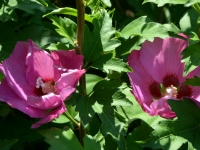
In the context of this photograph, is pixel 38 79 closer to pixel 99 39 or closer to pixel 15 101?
→ pixel 15 101

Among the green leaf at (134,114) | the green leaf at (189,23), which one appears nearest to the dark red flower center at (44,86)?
the green leaf at (134,114)

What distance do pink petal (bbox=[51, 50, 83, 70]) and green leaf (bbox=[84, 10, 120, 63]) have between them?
8cm

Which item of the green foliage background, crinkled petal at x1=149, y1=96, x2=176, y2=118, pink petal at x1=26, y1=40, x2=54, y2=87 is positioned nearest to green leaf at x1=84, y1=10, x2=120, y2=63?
the green foliage background

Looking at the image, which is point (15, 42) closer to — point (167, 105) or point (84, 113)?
point (84, 113)

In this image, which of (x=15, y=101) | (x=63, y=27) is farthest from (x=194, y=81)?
(x=15, y=101)

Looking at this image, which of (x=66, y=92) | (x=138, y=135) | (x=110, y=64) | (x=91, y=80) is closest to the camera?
(x=66, y=92)

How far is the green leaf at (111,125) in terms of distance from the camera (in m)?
1.46

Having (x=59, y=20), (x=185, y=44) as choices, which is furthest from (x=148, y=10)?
(x=59, y=20)

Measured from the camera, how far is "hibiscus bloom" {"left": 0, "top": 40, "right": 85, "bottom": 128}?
139cm

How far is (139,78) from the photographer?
63.3 inches

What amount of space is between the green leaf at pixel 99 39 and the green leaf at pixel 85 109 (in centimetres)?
13

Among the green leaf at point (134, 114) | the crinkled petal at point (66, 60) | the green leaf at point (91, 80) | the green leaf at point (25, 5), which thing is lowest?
the green leaf at point (134, 114)

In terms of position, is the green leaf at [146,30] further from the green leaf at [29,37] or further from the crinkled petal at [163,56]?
the green leaf at [29,37]

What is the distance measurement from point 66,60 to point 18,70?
0.57ft
